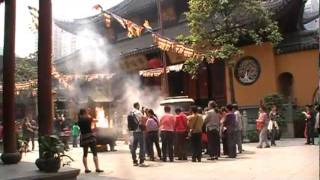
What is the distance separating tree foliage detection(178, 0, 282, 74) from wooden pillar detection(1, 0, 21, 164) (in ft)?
22.9

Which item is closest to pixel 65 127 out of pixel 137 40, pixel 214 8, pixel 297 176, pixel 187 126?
pixel 137 40

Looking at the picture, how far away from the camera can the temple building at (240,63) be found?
19578 mm

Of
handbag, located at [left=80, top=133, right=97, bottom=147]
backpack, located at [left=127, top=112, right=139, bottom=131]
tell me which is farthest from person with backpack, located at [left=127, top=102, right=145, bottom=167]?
handbag, located at [left=80, top=133, right=97, bottom=147]

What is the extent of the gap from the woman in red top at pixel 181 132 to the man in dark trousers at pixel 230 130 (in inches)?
40.1

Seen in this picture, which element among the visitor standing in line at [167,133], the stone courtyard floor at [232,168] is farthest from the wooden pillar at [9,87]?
the visitor standing in line at [167,133]

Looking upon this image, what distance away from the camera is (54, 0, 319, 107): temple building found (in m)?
19.6

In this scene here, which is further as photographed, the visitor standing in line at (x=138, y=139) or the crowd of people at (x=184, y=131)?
the crowd of people at (x=184, y=131)

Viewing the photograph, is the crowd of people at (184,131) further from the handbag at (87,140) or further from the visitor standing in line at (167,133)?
the handbag at (87,140)

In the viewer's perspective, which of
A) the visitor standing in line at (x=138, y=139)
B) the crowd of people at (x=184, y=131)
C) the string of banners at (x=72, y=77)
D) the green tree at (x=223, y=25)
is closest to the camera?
the visitor standing in line at (x=138, y=139)

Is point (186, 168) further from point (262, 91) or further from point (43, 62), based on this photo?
point (262, 91)

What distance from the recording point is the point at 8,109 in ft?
35.7

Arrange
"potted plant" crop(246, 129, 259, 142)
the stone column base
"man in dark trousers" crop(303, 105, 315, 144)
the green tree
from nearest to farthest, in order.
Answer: the stone column base < "man in dark trousers" crop(303, 105, 315, 144) < the green tree < "potted plant" crop(246, 129, 259, 142)

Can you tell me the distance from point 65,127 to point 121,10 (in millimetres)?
8834

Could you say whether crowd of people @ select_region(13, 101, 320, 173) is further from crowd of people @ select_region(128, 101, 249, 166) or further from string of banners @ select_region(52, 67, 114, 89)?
Result: string of banners @ select_region(52, 67, 114, 89)
